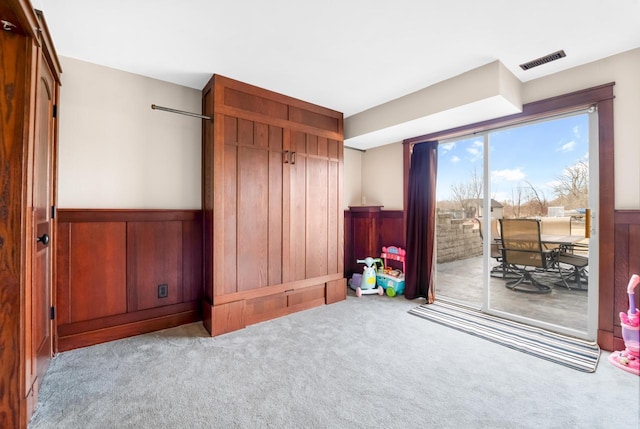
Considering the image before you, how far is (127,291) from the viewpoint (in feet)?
7.94

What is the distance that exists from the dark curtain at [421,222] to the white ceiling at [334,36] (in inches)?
42.6

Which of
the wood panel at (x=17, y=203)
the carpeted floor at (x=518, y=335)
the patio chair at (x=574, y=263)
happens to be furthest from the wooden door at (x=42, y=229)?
the patio chair at (x=574, y=263)

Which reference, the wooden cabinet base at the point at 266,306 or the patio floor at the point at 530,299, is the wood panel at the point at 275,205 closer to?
the wooden cabinet base at the point at 266,306

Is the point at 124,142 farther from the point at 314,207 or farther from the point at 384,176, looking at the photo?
the point at 384,176

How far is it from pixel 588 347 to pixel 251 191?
3228 mm

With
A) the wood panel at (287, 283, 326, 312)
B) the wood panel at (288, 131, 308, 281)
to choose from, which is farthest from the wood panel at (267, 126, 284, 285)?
the wood panel at (287, 283, 326, 312)

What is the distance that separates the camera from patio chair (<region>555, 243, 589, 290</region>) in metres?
2.57

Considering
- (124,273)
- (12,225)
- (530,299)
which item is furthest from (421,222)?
(12,225)

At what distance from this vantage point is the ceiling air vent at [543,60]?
2.17 m

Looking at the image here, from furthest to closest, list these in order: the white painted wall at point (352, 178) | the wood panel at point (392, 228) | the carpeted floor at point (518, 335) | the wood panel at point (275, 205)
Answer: the white painted wall at point (352, 178), the wood panel at point (392, 228), the wood panel at point (275, 205), the carpeted floor at point (518, 335)

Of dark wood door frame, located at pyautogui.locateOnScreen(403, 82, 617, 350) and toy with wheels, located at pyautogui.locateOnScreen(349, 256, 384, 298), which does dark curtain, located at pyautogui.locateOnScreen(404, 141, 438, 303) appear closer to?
toy with wheels, located at pyautogui.locateOnScreen(349, 256, 384, 298)

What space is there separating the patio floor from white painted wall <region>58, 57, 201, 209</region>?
3404 mm

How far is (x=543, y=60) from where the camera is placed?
2.27 metres

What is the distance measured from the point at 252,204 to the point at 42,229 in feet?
4.96
